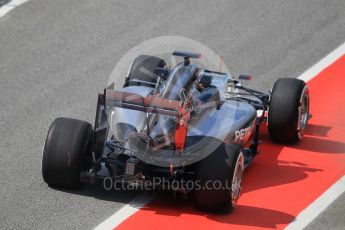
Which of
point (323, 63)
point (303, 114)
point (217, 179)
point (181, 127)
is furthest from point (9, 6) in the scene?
point (217, 179)

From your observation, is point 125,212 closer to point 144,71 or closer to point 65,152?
point 65,152

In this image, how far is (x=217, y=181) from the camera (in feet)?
34.6

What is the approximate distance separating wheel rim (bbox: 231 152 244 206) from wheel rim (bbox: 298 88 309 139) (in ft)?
6.48

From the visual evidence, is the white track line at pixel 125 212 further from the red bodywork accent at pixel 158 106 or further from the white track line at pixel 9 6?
the white track line at pixel 9 6

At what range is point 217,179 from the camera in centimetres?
1055

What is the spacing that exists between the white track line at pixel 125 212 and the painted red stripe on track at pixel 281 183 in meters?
0.08

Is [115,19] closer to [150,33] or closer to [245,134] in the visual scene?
[150,33]

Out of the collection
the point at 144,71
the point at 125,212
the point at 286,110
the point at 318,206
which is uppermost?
the point at 144,71

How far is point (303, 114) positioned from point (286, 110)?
0.75 meters

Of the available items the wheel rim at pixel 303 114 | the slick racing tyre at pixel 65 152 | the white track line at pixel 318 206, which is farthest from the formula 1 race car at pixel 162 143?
the wheel rim at pixel 303 114

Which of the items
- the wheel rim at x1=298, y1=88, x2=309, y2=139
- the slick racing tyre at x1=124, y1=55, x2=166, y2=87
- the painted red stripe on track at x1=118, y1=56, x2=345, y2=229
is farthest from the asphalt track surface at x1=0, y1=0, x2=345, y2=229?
the wheel rim at x1=298, y1=88, x2=309, y2=139

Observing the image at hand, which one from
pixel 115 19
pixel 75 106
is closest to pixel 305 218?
pixel 75 106

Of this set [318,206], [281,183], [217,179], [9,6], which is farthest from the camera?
[9,6]

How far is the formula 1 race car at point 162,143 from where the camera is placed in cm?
1063
